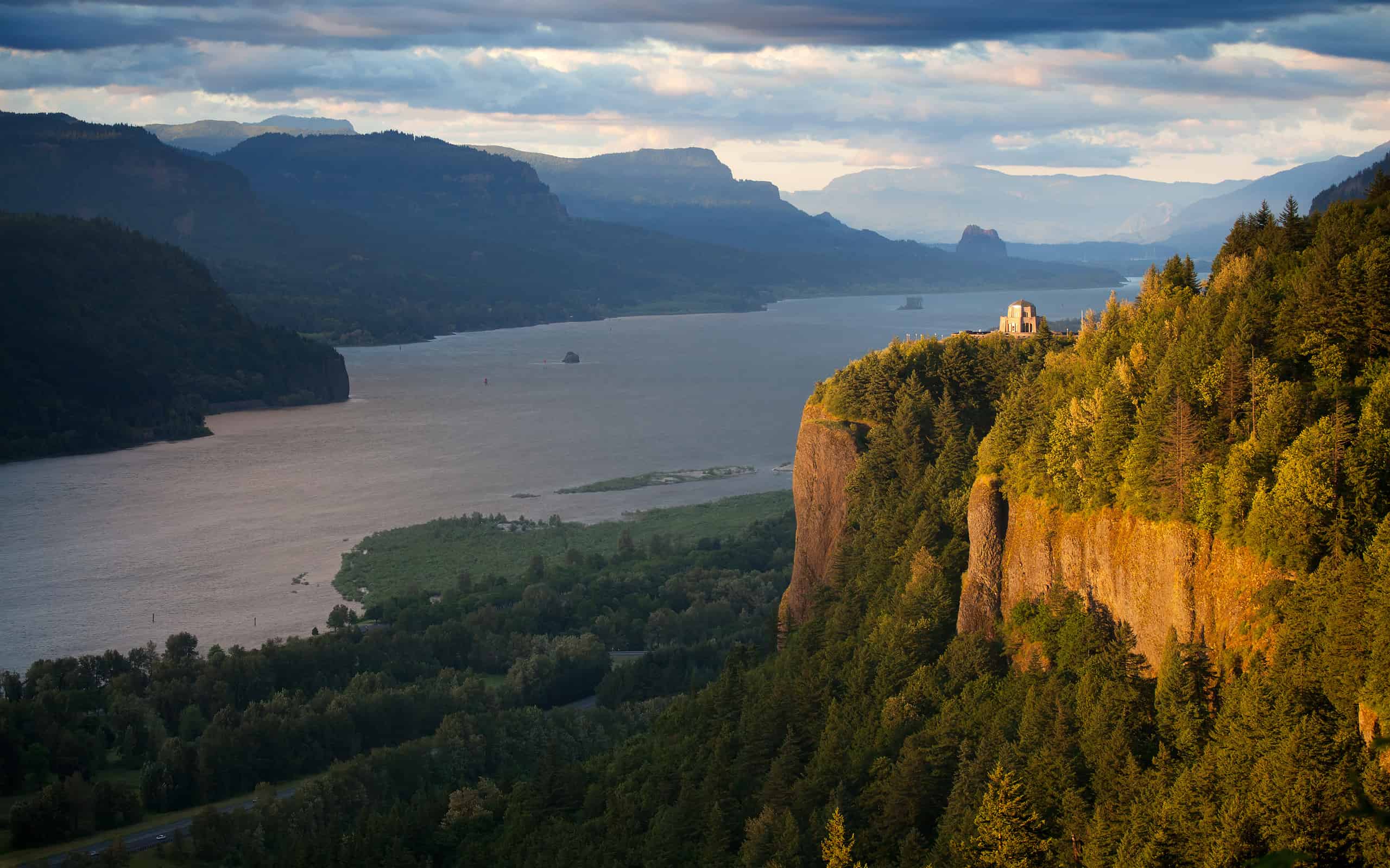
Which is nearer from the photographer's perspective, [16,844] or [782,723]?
[782,723]

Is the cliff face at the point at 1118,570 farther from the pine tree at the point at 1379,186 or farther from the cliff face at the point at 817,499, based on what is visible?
the pine tree at the point at 1379,186

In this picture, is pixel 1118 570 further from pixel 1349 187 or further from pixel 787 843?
pixel 1349 187

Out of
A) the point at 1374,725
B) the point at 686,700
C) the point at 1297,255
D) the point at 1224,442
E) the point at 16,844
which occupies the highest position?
the point at 1297,255

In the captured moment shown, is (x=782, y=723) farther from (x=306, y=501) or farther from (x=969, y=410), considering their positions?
(x=306, y=501)

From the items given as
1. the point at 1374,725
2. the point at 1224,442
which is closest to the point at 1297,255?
the point at 1224,442

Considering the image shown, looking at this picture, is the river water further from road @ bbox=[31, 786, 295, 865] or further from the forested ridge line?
road @ bbox=[31, 786, 295, 865]

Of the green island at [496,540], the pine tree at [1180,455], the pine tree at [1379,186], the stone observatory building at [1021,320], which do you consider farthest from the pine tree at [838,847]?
the green island at [496,540]

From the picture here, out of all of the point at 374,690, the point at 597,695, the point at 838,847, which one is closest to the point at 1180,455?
the point at 838,847
